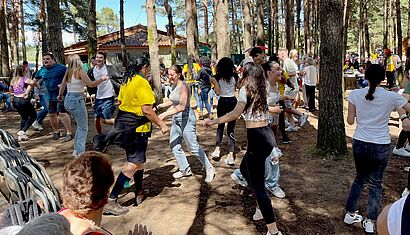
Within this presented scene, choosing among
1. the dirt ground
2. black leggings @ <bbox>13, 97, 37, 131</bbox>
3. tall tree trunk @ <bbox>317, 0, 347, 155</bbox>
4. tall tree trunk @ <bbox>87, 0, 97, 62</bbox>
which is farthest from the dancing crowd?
tall tree trunk @ <bbox>87, 0, 97, 62</bbox>

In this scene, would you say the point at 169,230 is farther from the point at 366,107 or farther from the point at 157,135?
the point at 157,135

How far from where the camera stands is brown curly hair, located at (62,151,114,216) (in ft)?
5.84

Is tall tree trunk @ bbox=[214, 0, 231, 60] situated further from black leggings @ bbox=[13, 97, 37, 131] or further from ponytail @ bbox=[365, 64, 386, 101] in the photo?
ponytail @ bbox=[365, 64, 386, 101]

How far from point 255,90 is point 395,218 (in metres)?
2.54

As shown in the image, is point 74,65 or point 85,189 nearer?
point 85,189

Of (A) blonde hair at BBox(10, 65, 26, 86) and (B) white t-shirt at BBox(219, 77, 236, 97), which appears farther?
(A) blonde hair at BBox(10, 65, 26, 86)

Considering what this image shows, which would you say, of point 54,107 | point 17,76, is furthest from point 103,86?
point 17,76

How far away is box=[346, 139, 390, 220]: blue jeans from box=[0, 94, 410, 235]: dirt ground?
30 cm

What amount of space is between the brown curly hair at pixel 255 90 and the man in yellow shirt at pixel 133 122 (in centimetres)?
125

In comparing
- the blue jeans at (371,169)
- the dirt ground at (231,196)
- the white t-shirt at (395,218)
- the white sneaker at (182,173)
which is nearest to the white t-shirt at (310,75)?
the dirt ground at (231,196)

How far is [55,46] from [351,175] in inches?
313

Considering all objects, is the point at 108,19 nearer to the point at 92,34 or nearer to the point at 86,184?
the point at 92,34

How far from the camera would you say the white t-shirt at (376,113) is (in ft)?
12.1

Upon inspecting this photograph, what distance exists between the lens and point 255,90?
3.83 m
